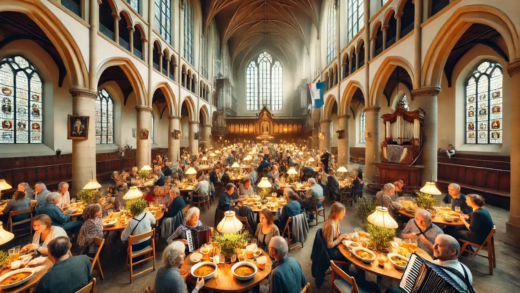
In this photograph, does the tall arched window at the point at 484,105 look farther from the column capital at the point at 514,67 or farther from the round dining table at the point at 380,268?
the round dining table at the point at 380,268

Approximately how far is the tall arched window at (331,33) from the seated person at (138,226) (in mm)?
18793

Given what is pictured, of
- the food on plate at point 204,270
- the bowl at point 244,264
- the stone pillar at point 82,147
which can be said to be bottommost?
the food on plate at point 204,270

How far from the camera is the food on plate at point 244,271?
292 centimetres

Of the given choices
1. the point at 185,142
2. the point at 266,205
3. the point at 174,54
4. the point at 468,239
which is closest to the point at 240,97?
the point at 185,142

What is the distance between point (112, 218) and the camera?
4996 millimetres

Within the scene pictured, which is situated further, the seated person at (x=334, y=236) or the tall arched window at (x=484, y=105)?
the tall arched window at (x=484, y=105)

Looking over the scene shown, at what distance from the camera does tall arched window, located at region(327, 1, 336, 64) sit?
18.2m

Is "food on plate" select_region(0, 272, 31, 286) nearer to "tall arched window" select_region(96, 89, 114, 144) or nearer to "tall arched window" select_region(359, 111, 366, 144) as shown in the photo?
"tall arched window" select_region(96, 89, 114, 144)

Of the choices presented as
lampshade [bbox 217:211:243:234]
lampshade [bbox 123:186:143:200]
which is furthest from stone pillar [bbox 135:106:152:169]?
lampshade [bbox 217:211:243:234]

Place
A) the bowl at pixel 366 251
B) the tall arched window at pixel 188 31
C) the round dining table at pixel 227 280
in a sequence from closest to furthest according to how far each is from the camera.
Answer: the round dining table at pixel 227 280 < the bowl at pixel 366 251 < the tall arched window at pixel 188 31

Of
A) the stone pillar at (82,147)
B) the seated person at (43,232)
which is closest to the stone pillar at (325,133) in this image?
the stone pillar at (82,147)

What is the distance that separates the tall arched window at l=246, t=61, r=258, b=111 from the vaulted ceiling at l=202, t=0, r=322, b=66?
2.27 metres

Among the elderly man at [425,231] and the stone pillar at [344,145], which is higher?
the stone pillar at [344,145]

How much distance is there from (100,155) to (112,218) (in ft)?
36.5
